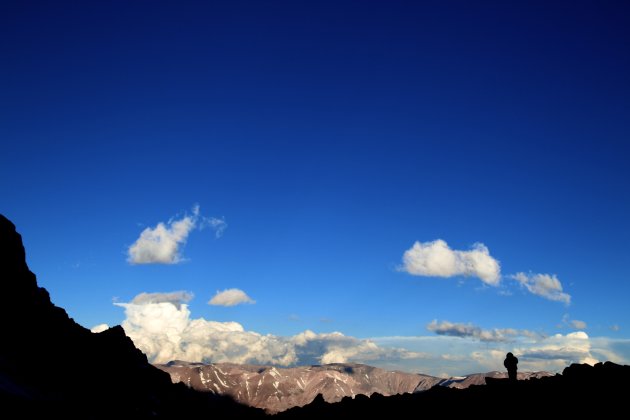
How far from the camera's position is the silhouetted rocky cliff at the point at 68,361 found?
205ft

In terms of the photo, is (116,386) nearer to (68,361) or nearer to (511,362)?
(68,361)

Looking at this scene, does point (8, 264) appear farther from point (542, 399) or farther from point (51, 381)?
point (542, 399)

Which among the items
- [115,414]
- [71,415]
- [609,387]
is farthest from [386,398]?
[115,414]

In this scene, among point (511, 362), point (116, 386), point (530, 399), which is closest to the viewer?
point (530, 399)

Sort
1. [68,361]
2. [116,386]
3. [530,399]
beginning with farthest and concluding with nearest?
[116,386] → [68,361] → [530,399]

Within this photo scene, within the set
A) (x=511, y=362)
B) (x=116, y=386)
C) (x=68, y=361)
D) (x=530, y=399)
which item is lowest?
(x=116, y=386)

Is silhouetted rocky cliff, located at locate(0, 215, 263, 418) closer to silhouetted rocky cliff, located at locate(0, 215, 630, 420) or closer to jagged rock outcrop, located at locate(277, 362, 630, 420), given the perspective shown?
silhouetted rocky cliff, located at locate(0, 215, 630, 420)

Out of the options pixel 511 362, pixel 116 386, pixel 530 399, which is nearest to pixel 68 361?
pixel 116 386

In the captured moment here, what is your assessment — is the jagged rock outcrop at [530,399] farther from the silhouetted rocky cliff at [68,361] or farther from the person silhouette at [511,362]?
the silhouetted rocky cliff at [68,361]

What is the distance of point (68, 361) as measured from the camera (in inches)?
3127

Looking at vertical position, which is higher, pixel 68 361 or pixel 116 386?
pixel 68 361

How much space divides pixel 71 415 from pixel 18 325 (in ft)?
137

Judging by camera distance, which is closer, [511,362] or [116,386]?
[511,362]

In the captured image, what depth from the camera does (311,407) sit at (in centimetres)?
5538
